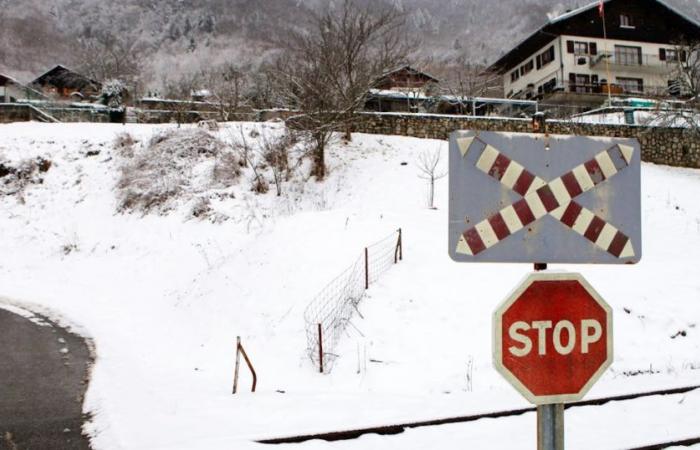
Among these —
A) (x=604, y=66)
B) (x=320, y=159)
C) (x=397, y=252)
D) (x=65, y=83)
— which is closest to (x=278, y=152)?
(x=320, y=159)

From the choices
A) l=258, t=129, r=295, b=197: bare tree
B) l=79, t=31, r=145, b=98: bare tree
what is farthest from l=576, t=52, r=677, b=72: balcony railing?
l=79, t=31, r=145, b=98: bare tree

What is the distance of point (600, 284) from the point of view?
11.2 meters

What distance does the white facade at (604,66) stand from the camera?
1686 inches

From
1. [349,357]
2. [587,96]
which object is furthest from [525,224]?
[587,96]

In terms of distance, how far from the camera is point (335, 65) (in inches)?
909

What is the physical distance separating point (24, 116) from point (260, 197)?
1737 centimetres

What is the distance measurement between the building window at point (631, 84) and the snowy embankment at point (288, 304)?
25.6 metres

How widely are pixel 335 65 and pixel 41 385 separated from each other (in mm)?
18783

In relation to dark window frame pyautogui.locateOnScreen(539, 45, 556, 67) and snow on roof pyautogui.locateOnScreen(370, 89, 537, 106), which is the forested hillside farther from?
snow on roof pyautogui.locateOnScreen(370, 89, 537, 106)

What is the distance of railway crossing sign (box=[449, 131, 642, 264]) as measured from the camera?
2770 mm

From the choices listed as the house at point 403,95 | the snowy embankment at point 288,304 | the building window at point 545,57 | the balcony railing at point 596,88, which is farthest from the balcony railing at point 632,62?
the snowy embankment at point 288,304

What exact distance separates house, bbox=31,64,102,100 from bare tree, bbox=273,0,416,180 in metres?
33.2

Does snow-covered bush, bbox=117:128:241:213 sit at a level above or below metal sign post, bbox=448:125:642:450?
above

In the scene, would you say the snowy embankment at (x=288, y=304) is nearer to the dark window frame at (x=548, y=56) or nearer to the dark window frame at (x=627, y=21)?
the dark window frame at (x=548, y=56)
